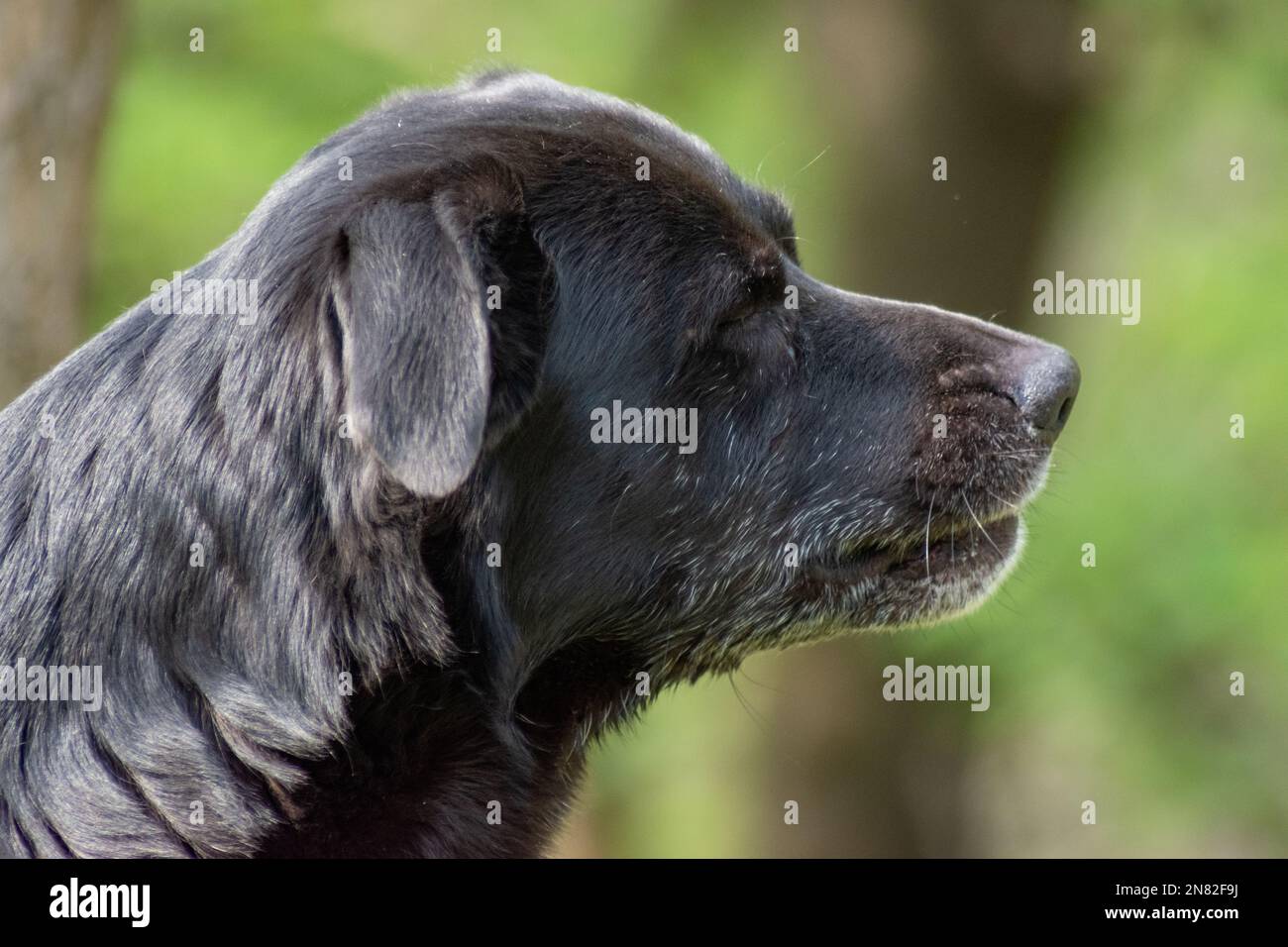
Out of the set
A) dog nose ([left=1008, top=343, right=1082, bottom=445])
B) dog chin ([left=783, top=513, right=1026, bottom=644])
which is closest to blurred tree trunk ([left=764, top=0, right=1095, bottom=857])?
dog chin ([left=783, top=513, right=1026, bottom=644])

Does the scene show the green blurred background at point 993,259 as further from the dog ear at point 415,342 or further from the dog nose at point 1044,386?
the dog ear at point 415,342

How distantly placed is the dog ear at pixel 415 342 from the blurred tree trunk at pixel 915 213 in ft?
19.0

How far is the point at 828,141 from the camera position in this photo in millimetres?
8906

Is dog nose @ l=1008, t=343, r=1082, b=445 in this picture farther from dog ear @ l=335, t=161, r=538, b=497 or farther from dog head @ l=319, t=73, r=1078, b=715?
dog ear @ l=335, t=161, r=538, b=497

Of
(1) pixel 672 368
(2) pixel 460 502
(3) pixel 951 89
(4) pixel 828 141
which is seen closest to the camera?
(2) pixel 460 502

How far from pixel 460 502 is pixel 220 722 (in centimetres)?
65

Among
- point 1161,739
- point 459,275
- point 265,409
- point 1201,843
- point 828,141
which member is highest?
point 828,141

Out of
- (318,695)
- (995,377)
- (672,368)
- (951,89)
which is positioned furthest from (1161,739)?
(318,695)

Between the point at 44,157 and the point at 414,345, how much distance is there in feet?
8.80

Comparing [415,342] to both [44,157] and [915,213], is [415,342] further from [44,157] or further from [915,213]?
[915,213]

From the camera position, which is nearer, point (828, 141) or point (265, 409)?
point (265, 409)

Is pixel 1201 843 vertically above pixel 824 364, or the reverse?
pixel 824 364

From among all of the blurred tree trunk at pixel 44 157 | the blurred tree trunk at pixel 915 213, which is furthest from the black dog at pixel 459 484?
the blurred tree trunk at pixel 915 213

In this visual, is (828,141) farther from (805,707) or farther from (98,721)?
(98,721)
